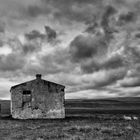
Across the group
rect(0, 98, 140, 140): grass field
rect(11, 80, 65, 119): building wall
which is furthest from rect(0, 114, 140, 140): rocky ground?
rect(11, 80, 65, 119): building wall

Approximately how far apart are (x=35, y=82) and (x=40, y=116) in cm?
446

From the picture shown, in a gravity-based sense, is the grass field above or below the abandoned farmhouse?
below

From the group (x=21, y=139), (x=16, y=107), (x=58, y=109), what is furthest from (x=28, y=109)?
(x=21, y=139)

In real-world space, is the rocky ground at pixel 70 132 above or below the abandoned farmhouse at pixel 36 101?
below

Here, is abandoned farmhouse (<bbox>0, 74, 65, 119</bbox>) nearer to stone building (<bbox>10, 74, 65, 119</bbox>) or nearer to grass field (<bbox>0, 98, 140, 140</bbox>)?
stone building (<bbox>10, 74, 65, 119</bbox>)

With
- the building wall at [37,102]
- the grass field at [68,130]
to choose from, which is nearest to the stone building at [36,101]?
the building wall at [37,102]

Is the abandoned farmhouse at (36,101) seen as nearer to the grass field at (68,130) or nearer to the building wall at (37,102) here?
the building wall at (37,102)

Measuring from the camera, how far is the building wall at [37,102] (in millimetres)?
34750

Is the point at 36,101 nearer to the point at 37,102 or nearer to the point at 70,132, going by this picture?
the point at 37,102

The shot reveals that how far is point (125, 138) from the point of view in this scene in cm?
1675

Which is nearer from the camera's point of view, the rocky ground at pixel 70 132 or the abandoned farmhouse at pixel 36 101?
the rocky ground at pixel 70 132

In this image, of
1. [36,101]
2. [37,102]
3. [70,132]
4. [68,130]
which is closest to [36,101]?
[36,101]

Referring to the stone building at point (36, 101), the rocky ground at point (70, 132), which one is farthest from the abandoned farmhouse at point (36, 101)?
the rocky ground at point (70, 132)

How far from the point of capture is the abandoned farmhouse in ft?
114
